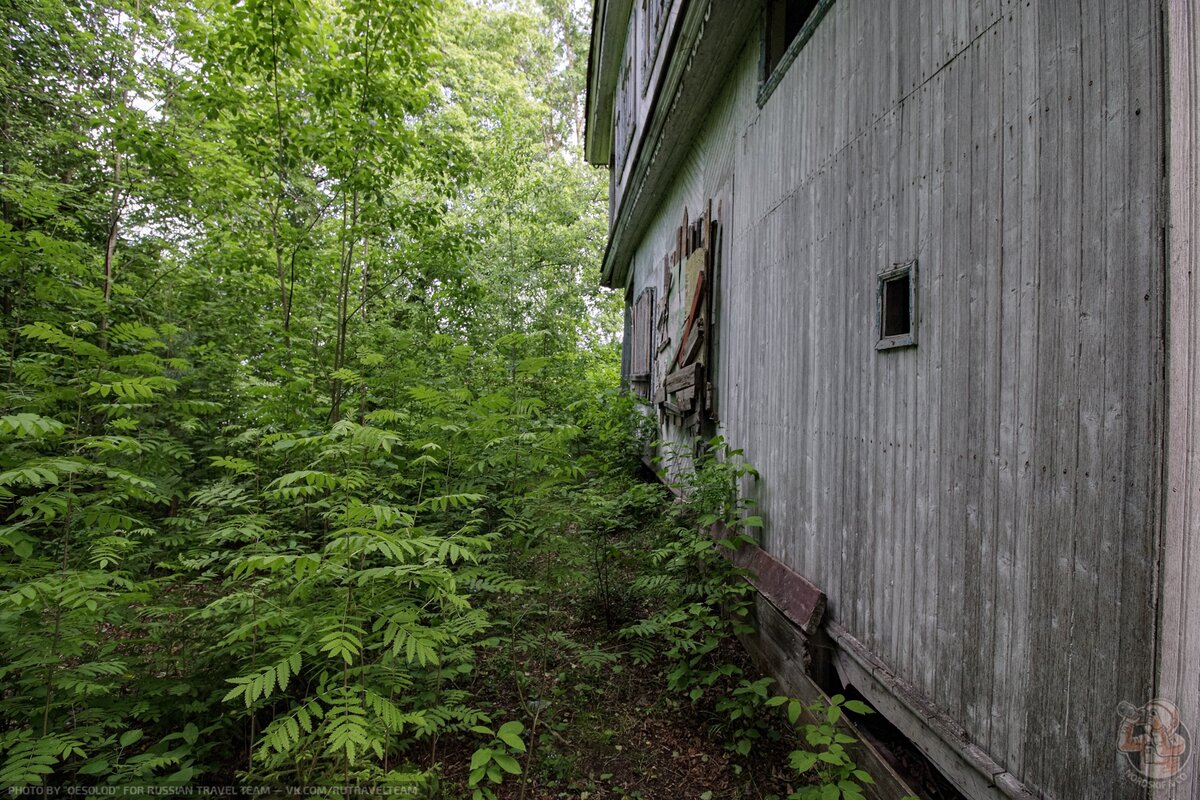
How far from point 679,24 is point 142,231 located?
770 cm

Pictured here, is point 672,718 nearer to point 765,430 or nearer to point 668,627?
point 668,627

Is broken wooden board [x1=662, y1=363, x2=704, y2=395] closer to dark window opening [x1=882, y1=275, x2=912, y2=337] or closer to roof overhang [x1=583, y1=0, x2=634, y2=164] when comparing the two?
dark window opening [x1=882, y1=275, x2=912, y2=337]

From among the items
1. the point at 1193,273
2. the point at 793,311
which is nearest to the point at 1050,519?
the point at 1193,273

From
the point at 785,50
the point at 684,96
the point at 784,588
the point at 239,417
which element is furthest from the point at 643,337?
the point at 784,588

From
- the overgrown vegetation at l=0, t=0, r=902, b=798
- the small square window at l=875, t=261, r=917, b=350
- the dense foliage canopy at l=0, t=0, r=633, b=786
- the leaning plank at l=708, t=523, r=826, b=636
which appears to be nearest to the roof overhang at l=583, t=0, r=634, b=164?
the dense foliage canopy at l=0, t=0, r=633, b=786

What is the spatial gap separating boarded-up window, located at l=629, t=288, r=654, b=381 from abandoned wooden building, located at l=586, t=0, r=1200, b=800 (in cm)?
481

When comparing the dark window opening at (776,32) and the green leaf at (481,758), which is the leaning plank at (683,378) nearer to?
the dark window opening at (776,32)

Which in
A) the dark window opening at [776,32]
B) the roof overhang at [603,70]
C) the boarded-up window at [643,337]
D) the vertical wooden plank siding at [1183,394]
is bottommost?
the vertical wooden plank siding at [1183,394]

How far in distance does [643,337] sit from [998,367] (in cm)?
761

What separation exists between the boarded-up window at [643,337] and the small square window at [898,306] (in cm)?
590

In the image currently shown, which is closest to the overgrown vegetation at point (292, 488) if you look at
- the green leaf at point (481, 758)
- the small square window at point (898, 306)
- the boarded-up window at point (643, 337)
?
the green leaf at point (481, 758)

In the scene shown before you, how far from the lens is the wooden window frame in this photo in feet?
10.7

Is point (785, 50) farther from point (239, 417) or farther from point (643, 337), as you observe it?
point (239, 417)

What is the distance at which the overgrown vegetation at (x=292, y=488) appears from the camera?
7.87ft
